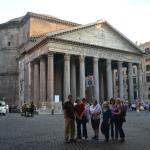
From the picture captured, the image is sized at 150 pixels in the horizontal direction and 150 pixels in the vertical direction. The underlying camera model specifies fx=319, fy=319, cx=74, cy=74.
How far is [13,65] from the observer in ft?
185

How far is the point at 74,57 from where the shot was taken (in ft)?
145

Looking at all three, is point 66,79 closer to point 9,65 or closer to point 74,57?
point 74,57

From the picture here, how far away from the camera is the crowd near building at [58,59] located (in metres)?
40.1

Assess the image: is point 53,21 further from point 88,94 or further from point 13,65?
point 88,94

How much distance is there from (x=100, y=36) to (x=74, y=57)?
15.8 feet

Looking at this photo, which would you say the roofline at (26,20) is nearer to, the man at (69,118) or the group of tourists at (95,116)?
the group of tourists at (95,116)

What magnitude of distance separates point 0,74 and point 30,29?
39.0 ft

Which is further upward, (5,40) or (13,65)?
(5,40)

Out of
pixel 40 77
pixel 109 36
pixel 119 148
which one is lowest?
pixel 119 148

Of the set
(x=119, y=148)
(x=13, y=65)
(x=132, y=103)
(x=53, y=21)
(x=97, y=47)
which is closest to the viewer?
(x=119, y=148)

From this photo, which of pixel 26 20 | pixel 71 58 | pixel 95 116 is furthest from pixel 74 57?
pixel 95 116

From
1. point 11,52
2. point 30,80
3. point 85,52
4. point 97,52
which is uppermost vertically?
point 11,52

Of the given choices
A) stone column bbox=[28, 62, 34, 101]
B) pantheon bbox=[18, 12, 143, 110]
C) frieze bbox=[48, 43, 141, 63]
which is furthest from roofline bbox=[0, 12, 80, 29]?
frieze bbox=[48, 43, 141, 63]

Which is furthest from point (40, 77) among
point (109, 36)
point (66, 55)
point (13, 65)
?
point (13, 65)
